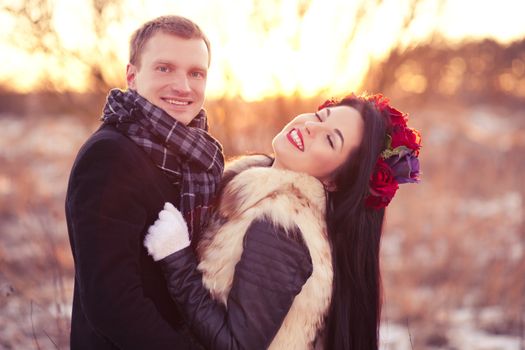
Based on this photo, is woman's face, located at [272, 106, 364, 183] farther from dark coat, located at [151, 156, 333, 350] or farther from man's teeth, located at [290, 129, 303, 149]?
dark coat, located at [151, 156, 333, 350]

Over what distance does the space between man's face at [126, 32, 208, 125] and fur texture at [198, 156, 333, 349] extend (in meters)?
0.38

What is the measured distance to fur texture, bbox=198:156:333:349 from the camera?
1903mm

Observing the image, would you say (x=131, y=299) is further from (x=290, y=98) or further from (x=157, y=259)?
(x=290, y=98)

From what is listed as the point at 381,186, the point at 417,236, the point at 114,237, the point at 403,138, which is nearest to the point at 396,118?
the point at 403,138

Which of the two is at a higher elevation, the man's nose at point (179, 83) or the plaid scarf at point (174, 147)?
the man's nose at point (179, 83)

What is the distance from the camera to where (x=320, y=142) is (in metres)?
2.26

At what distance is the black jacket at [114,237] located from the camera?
168 centimetres

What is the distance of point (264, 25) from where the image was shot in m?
3.87

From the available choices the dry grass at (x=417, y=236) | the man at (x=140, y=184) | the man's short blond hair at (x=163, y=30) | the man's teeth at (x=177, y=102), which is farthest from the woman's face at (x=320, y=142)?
the dry grass at (x=417, y=236)

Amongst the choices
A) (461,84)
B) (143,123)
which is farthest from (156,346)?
(461,84)

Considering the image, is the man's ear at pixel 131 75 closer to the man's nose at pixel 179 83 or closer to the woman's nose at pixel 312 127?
the man's nose at pixel 179 83

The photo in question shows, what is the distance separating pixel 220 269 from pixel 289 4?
2509 mm

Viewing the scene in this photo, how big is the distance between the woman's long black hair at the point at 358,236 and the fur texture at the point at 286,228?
193 millimetres

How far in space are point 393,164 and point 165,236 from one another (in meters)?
1.10
